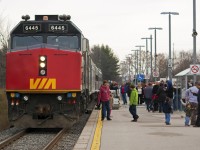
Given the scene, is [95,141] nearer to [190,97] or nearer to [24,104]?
[24,104]

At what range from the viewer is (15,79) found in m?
17.2

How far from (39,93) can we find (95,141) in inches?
165

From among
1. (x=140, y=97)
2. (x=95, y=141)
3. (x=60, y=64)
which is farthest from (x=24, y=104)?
(x=140, y=97)

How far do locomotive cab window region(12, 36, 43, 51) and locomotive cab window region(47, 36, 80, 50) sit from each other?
41 centimetres

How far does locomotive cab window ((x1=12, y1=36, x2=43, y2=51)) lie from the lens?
18.2 m

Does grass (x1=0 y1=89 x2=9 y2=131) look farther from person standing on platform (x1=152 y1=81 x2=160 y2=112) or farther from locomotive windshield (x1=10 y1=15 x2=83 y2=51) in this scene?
person standing on platform (x1=152 y1=81 x2=160 y2=112)

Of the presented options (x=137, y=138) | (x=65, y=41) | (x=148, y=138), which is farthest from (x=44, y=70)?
(x=148, y=138)

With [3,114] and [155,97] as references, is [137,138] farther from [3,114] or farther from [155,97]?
[3,114]

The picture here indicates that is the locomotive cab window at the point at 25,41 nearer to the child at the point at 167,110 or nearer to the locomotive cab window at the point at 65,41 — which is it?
the locomotive cab window at the point at 65,41

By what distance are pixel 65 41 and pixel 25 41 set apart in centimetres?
151

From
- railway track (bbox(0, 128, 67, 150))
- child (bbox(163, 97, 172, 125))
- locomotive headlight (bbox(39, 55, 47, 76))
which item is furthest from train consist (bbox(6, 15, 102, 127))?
child (bbox(163, 97, 172, 125))

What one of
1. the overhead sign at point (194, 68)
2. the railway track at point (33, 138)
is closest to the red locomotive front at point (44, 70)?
the railway track at point (33, 138)

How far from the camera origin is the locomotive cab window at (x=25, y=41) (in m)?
18.2

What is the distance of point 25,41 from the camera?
60.2ft
